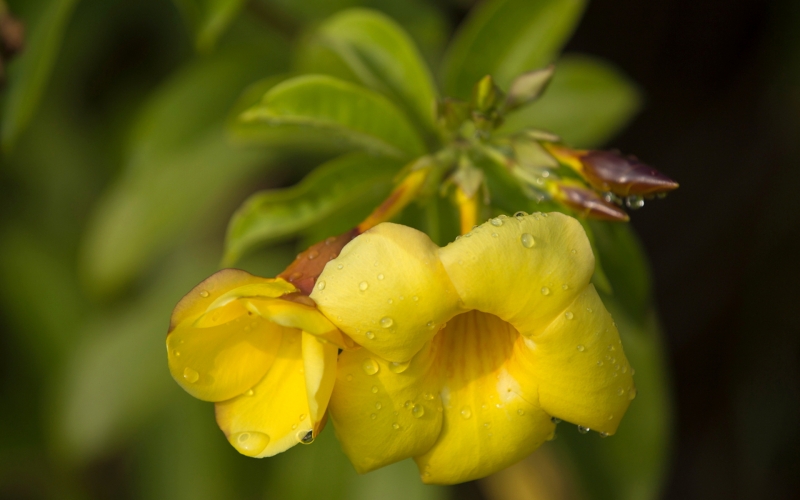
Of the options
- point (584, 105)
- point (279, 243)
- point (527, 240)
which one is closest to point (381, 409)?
point (527, 240)

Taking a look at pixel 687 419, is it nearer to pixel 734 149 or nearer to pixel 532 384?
pixel 734 149

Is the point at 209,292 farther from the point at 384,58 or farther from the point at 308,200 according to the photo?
the point at 384,58

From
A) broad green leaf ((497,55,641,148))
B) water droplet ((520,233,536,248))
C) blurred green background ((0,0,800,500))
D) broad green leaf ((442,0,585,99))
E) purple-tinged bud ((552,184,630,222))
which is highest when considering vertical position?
broad green leaf ((442,0,585,99))

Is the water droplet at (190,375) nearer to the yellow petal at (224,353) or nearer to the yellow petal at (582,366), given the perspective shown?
the yellow petal at (224,353)

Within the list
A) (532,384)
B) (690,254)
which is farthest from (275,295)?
(690,254)

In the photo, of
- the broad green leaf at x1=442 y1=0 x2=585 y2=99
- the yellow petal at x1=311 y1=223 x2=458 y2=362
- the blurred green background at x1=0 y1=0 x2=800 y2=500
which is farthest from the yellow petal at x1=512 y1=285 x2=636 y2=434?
the blurred green background at x1=0 y1=0 x2=800 y2=500

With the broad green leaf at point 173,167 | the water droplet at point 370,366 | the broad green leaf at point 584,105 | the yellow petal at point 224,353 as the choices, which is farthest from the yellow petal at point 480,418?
the broad green leaf at point 173,167

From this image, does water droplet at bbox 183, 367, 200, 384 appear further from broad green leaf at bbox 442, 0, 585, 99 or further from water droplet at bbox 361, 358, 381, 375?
broad green leaf at bbox 442, 0, 585, 99
